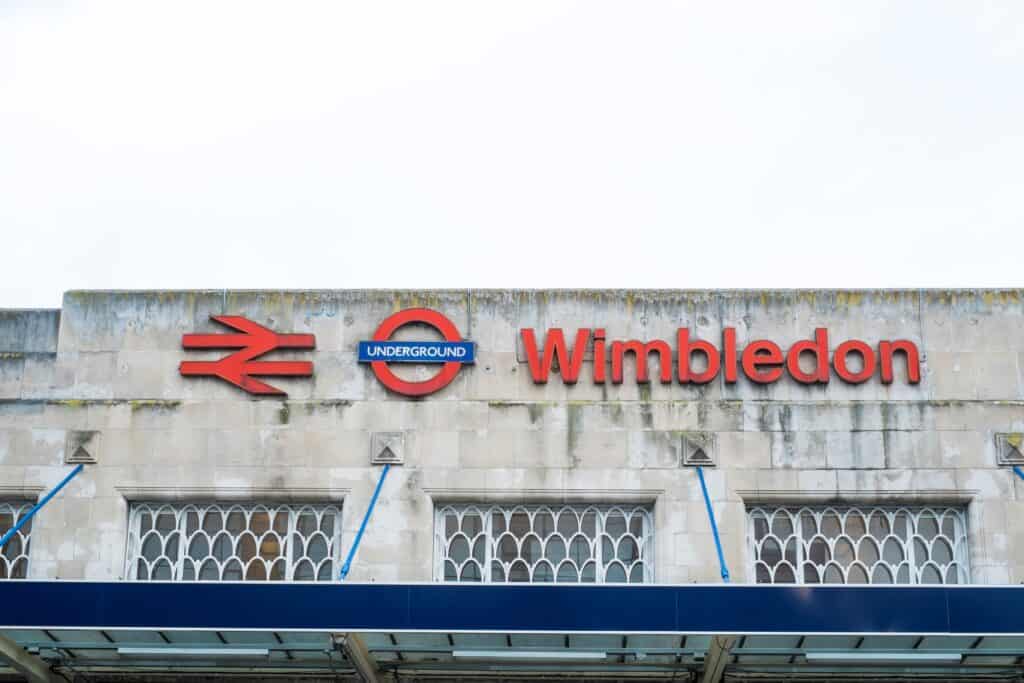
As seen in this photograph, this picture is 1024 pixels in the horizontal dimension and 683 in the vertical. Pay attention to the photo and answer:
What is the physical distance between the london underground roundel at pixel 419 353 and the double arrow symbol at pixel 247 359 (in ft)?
3.27

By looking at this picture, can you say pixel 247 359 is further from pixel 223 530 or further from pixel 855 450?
pixel 855 450

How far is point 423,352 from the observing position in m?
22.7

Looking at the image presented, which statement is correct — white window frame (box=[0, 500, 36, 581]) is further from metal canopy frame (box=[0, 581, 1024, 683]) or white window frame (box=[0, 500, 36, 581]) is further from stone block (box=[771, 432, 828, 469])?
stone block (box=[771, 432, 828, 469])

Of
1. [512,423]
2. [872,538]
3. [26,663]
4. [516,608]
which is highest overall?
[512,423]

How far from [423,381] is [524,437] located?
175 centimetres

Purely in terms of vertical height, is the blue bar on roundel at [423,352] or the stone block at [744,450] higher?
the blue bar on roundel at [423,352]

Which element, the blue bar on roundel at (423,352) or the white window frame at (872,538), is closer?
the white window frame at (872,538)

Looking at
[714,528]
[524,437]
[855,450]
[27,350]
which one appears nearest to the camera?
[714,528]

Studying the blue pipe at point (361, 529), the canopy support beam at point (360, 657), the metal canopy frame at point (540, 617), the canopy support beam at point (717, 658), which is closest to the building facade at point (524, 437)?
the blue pipe at point (361, 529)

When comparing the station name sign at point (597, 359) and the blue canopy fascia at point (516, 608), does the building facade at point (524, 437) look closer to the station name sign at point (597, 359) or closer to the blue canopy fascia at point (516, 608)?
the station name sign at point (597, 359)

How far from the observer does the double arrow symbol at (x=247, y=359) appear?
22750 mm

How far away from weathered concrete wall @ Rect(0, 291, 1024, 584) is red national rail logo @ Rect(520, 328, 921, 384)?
17cm

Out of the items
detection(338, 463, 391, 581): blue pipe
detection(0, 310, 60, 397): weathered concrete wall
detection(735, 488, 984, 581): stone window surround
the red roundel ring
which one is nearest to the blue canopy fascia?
detection(338, 463, 391, 581): blue pipe

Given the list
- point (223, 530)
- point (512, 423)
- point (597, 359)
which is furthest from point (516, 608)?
point (223, 530)
